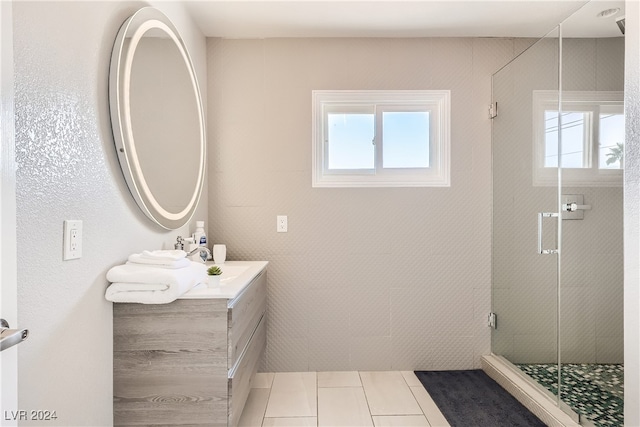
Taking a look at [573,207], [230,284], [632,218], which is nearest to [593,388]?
[573,207]

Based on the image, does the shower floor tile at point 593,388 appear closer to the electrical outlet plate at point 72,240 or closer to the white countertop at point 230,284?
the white countertop at point 230,284

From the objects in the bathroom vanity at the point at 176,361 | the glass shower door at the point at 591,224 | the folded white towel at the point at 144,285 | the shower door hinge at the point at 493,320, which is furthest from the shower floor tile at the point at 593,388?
the folded white towel at the point at 144,285

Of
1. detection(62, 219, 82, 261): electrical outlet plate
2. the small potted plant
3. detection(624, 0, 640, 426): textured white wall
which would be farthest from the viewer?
the small potted plant

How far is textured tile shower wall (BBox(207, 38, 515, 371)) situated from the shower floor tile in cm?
74

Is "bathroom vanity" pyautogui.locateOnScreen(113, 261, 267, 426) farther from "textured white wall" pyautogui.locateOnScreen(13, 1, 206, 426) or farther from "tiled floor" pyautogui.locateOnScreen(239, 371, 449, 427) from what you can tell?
"tiled floor" pyautogui.locateOnScreen(239, 371, 449, 427)

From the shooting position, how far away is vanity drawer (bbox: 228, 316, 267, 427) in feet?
4.87

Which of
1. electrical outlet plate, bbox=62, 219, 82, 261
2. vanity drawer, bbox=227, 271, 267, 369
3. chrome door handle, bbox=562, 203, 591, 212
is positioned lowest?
vanity drawer, bbox=227, 271, 267, 369

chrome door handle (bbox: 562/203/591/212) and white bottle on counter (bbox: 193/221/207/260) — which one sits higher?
chrome door handle (bbox: 562/203/591/212)

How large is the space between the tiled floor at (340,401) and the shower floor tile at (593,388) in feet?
2.15

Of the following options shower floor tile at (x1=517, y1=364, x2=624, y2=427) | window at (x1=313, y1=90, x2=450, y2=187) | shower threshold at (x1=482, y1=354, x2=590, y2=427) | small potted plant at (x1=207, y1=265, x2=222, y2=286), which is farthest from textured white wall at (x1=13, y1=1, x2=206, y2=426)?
shower floor tile at (x1=517, y1=364, x2=624, y2=427)

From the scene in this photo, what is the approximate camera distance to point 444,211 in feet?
8.52

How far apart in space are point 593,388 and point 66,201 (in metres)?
2.55

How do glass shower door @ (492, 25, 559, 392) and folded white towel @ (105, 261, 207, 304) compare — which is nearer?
folded white towel @ (105, 261, 207, 304)

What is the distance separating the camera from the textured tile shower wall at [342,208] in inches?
101
